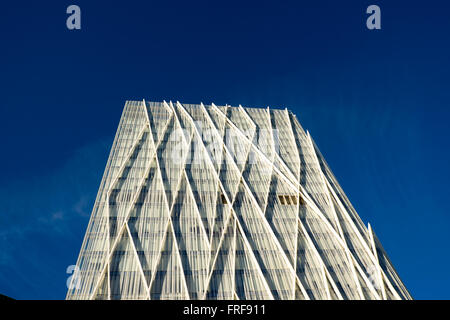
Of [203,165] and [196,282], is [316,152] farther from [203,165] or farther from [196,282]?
[196,282]

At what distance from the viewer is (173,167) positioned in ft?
189

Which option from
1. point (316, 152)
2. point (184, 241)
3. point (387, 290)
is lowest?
point (387, 290)

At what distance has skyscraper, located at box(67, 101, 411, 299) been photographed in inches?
1714

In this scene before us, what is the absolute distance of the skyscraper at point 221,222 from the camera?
43.5 m

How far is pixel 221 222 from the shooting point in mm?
50750

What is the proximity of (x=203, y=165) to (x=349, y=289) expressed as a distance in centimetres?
3154

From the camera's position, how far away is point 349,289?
44.7 m
